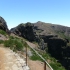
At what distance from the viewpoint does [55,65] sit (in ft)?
51.2

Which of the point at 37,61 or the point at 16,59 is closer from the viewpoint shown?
the point at 16,59

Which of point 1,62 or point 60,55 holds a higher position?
point 1,62

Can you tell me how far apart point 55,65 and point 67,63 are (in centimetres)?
11813

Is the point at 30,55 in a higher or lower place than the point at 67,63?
higher

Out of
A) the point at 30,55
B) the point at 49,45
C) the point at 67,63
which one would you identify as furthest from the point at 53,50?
the point at 30,55

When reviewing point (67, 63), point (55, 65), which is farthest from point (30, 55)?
point (67, 63)

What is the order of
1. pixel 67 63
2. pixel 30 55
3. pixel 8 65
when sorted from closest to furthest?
pixel 8 65, pixel 30 55, pixel 67 63

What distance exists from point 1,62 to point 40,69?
2.67 m

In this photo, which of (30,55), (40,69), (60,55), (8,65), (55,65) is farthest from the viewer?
(60,55)

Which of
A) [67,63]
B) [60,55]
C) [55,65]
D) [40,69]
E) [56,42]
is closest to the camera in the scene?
[40,69]

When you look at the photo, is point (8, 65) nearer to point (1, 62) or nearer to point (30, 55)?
point (1, 62)

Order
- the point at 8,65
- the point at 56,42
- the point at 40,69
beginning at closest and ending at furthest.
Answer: the point at 8,65 < the point at 40,69 < the point at 56,42

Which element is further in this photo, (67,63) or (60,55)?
(60,55)

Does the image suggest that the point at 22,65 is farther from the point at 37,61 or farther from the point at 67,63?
the point at 67,63
